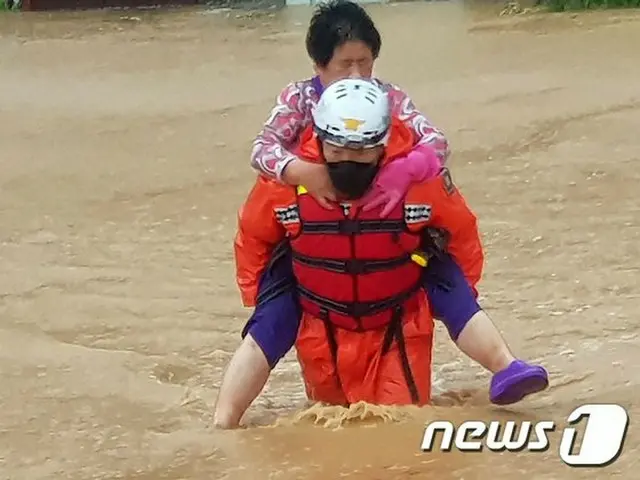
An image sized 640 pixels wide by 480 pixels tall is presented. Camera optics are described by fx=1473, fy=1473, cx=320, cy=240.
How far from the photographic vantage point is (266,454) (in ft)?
11.6

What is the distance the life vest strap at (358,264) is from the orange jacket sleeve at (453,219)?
0.12m

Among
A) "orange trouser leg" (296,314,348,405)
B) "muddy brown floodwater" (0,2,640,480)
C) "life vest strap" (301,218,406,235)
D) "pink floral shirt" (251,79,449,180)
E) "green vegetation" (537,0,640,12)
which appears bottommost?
"green vegetation" (537,0,640,12)

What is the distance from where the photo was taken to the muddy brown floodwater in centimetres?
371

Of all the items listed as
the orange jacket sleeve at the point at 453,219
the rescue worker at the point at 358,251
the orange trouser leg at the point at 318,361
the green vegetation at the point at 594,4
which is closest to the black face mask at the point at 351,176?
the rescue worker at the point at 358,251

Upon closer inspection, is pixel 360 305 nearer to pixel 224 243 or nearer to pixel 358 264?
pixel 358 264

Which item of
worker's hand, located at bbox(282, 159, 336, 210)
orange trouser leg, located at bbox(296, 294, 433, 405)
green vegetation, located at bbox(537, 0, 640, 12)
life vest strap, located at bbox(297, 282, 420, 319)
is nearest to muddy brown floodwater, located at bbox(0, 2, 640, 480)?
orange trouser leg, located at bbox(296, 294, 433, 405)

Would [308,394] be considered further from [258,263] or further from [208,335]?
[208,335]

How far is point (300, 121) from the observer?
393 cm

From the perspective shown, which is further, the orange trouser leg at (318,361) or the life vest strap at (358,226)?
the orange trouser leg at (318,361)

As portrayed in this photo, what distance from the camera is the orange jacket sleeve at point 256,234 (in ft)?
12.5

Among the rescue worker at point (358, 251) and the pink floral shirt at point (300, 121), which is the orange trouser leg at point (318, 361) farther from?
the pink floral shirt at point (300, 121)

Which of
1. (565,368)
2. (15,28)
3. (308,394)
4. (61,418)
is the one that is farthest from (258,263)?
(15,28)

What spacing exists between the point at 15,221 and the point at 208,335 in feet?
5.84

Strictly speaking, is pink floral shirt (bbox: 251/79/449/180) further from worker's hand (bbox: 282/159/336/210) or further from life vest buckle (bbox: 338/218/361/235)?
life vest buckle (bbox: 338/218/361/235)
